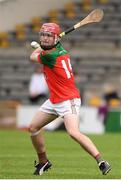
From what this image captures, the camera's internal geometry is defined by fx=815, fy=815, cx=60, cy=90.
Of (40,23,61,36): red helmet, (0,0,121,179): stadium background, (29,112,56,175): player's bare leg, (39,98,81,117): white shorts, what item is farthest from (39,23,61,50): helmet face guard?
(0,0,121,179): stadium background

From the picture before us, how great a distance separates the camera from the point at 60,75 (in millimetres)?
10969

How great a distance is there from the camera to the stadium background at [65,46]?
1053 inches

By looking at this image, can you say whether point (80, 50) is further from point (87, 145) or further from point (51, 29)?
point (87, 145)

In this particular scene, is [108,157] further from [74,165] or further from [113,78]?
[113,78]

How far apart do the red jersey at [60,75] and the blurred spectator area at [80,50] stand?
16.0 meters

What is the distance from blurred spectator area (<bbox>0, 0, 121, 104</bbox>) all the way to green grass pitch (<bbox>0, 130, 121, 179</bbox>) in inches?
199

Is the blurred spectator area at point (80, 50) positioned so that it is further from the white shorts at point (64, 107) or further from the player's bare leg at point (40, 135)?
the white shorts at point (64, 107)

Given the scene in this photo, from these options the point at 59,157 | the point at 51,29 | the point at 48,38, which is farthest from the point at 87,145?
the point at 59,157

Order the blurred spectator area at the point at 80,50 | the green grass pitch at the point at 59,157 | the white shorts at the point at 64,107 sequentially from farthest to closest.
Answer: the blurred spectator area at the point at 80,50, the green grass pitch at the point at 59,157, the white shorts at the point at 64,107

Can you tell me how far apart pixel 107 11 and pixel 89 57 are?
2.13 metres

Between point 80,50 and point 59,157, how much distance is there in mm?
14699

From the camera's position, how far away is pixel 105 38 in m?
29.2

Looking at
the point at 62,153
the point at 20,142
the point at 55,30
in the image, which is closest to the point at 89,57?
the point at 20,142

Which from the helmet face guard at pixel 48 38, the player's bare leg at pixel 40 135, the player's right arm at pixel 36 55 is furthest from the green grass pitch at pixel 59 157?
the helmet face guard at pixel 48 38
